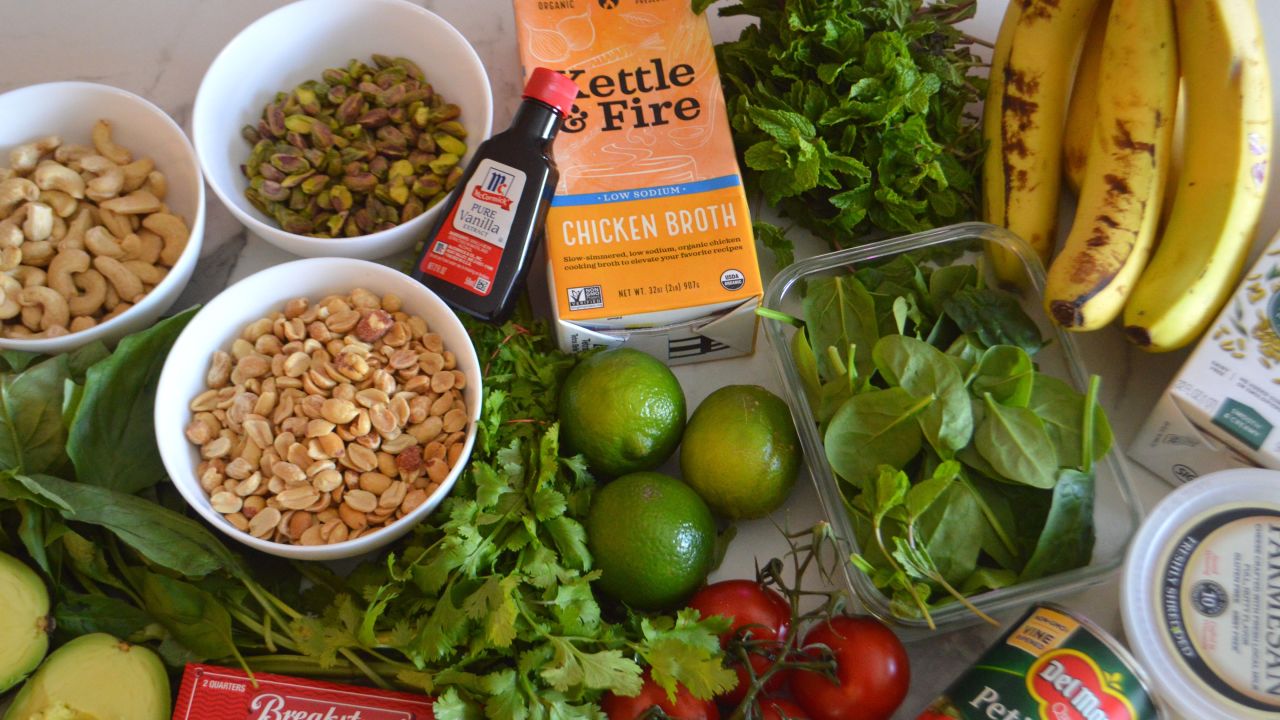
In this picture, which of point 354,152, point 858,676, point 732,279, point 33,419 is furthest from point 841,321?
point 33,419

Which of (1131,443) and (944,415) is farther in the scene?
(1131,443)

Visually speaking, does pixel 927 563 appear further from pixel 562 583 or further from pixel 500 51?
pixel 500 51

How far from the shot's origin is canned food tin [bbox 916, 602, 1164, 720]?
2.47 feet

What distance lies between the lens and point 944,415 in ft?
2.78

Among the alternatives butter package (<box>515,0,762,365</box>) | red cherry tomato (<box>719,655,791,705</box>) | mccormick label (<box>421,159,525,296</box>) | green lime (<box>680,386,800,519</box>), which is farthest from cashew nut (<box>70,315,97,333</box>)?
red cherry tomato (<box>719,655,791,705</box>)

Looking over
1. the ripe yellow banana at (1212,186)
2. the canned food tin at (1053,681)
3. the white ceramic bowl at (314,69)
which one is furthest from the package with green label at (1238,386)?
the white ceramic bowl at (314,69)

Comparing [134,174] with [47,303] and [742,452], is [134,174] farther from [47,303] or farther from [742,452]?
[742,452]

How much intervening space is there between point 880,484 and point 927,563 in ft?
0.26

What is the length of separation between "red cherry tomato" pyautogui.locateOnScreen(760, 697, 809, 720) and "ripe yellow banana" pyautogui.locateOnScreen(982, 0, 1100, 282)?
0.49 m

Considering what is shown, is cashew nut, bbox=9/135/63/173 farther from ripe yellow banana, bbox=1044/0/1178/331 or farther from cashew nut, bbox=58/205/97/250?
ripe yellow banana, bbox=1044/0/1178/331

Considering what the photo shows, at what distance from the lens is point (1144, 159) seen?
0.94m

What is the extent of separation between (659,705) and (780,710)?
11 centimetres

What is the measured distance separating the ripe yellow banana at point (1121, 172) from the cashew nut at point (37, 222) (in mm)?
1008

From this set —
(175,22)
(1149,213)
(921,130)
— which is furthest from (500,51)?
(1149,213)
